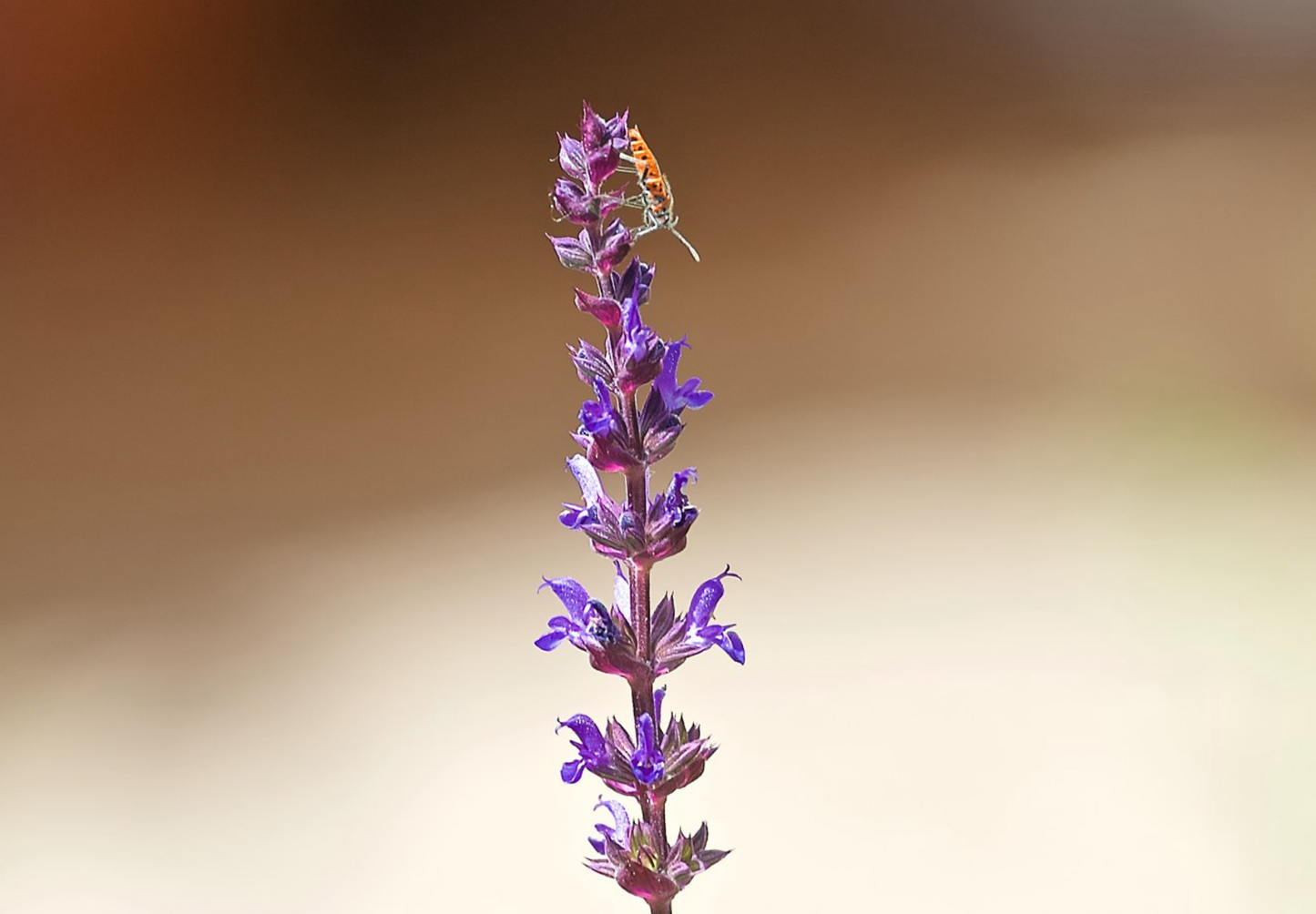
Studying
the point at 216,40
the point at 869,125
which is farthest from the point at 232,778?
the point at 869,125

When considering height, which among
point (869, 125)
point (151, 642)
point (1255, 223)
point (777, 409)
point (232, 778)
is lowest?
point (232, 778)

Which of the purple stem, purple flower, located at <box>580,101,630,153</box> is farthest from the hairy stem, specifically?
purple flower, located at <box>580,101,630,153</box>

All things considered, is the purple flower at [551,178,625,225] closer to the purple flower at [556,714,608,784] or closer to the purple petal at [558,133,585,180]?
the purple petal at [558,133,585,180]

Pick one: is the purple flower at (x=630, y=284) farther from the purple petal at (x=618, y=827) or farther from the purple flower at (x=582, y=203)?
the purple petal at (x=618, y=827)

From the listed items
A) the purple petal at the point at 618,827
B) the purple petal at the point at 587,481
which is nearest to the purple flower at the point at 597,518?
the purple petal at the point at 587,481

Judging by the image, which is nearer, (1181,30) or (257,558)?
(257,558)

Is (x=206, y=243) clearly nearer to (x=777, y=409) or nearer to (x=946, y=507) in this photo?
(x=777, y=409)

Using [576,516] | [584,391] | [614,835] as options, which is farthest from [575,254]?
[584,391]
